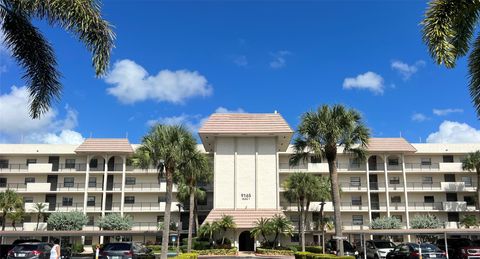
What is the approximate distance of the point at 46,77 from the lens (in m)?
14.2

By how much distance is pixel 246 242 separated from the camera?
46.7m

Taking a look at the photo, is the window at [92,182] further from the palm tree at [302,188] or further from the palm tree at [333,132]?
the palm tree at [333,132]

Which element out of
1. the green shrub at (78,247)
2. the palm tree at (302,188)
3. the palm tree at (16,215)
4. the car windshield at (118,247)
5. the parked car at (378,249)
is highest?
the palm tree at (302,188)

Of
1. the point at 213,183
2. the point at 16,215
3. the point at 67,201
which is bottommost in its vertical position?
the point at 16,215

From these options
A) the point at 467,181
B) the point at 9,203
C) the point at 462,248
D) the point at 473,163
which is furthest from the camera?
the point at 467,181

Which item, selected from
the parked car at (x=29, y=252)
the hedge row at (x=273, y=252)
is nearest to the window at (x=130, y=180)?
the hedge row at (x=273, y=252)

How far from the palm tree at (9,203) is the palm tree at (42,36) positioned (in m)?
44.2

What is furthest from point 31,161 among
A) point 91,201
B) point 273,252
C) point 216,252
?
point 273,252

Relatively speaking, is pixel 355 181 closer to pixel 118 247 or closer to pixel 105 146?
pixel 105 146

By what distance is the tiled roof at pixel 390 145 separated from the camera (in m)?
58.6

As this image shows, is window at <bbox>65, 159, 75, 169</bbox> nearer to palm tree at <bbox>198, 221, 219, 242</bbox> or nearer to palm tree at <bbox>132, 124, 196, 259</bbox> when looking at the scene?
palm tree at <bbox>198, 221, 219, 242</bbox>

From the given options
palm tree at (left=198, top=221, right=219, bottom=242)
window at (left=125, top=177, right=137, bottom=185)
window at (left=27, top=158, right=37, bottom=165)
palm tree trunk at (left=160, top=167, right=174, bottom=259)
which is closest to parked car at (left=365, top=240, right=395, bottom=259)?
palm tree at (left=198, top=221, right=219, bottom=242)

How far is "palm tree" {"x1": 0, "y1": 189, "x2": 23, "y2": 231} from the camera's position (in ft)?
171

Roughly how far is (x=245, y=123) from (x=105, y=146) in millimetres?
20518
